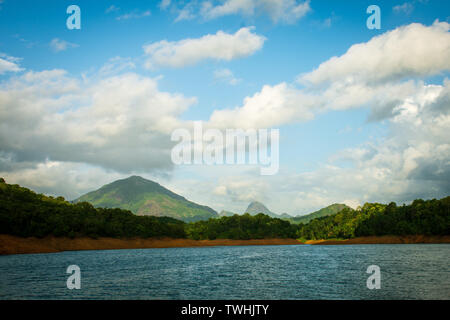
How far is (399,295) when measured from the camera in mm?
35531

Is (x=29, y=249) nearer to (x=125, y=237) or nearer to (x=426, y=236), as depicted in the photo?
(x=125, y=237)

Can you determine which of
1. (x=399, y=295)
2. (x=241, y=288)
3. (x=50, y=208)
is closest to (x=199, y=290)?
(x=241, y=288)
